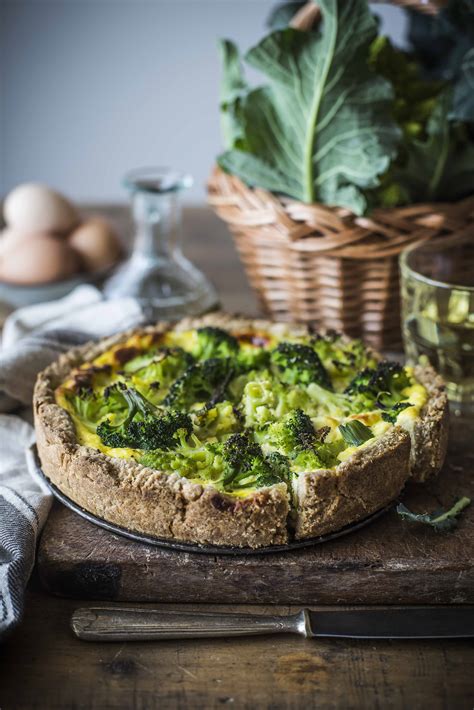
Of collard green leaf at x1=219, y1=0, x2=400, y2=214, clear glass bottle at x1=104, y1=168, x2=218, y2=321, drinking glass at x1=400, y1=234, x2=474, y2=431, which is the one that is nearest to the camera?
drinking glass at x1=400, y1=234, x2=474, y2=431

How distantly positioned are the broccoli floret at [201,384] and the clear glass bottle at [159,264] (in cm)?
118

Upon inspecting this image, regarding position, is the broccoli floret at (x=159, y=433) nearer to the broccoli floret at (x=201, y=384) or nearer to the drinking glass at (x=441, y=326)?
the broccoli floret at (x=201, y=384)

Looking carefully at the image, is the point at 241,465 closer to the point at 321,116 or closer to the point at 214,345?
the point at 214,345

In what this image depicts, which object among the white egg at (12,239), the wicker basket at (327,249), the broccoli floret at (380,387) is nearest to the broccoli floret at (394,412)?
the broccoli floret at (380,387)

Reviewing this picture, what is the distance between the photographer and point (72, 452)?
2.73 metres

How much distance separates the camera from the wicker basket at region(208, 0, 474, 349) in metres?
3.74

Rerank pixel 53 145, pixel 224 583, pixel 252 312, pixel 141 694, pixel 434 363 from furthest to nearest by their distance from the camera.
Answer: pixel 53 145 → pixel 252 312 → pixel 434 363 → pixel 224 583 → pixel 141 694

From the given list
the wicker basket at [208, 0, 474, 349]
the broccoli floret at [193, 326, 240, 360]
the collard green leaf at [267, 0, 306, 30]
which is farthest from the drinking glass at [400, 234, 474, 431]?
the collard green leaf at [267, 0, 306, 30]

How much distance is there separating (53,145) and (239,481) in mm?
6316

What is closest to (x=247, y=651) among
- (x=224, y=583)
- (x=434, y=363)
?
(x=224, y=583)

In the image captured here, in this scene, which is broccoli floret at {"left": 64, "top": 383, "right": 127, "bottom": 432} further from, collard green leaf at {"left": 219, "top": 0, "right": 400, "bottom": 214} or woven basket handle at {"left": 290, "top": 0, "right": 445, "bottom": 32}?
woven basket handle at {"left": 290, "top": 0, "right": 445, "bottom": 32}

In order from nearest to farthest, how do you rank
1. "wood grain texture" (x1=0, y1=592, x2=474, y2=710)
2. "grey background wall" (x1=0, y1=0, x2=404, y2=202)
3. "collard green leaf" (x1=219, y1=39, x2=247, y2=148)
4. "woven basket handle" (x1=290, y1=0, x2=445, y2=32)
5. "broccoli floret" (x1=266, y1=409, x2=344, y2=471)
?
1. "wood grain texture" (x1=0, y1=592, x2=474, y2=710)
2. "broccoli floret" (x1=266, y1=409, x2=344, y2=471)
3. "woven basket handle" (x1=290, y1=0, x2=445, y2=32)
4. "collard green leaf" (x1=219, y1=39, x2=247, y2=148)
5. "grey background wall" (x1=0, y1=0, x2=404, y2=202)

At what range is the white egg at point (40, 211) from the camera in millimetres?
4977

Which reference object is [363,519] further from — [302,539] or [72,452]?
Result: [72,452]
